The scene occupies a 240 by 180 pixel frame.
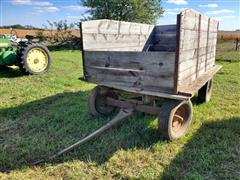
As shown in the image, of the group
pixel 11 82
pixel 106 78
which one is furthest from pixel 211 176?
pixel 11 82

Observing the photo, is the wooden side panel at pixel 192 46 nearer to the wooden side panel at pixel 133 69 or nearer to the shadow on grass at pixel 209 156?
the wooden side panel at pixel 133 69

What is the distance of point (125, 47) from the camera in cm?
410

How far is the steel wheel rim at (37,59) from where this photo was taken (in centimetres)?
652

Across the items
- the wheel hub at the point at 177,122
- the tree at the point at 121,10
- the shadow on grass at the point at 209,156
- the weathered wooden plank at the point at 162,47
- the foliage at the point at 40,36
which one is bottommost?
the shadow on grass at the point at 209,156

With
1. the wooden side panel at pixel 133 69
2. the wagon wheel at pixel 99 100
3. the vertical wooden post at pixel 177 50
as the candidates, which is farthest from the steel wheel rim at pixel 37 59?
the vertical wooden post at pixel 177 50

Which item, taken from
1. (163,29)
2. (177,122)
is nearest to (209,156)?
(177,122)

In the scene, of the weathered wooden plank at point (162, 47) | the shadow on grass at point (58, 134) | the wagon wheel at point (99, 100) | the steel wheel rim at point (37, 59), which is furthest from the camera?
the steel wheel rim at point (37, 59)

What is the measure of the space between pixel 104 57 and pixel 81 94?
2.10 meters

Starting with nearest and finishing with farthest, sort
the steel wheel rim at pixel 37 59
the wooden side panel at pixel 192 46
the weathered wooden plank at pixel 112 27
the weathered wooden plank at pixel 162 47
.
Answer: the wooden side panel at pixel 192 46 → the weathered wooden plank at pixel 112 27 → the weathered wooden plank at pixel 162 47 → the steel wheel rim at pixel 37 59

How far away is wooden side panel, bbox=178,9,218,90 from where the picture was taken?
245cm

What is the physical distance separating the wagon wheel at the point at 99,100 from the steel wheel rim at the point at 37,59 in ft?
11.8

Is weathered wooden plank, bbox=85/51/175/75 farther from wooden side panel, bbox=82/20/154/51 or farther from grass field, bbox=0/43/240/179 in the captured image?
grass field, bbox=0/43/240/179

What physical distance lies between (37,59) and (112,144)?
462cm

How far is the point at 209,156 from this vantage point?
2.64 m
